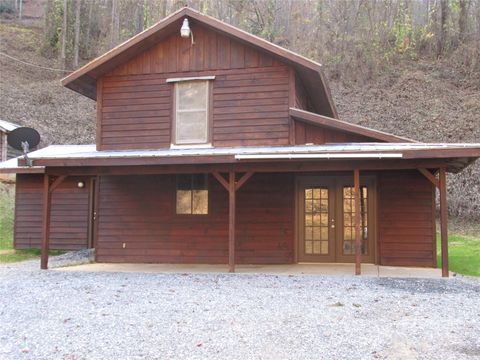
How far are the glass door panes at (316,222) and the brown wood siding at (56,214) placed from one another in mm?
6550

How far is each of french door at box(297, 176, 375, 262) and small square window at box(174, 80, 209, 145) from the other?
8.37ft

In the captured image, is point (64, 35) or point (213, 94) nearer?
point (213, 94)

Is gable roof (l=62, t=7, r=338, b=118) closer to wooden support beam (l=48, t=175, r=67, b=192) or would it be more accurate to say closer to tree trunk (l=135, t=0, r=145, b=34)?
wooden support beam (l=48, t=175, r=67, b=192)

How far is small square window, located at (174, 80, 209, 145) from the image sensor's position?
36.1 ft

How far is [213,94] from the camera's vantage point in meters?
10.9

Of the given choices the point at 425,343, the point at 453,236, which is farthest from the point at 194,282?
the point at 453,236

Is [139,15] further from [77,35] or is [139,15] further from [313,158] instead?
[313,158]

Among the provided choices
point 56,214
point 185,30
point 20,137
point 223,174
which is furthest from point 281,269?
point 20,137

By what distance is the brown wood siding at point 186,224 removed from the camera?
10.8 meters

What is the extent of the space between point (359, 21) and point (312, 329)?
28755 mm

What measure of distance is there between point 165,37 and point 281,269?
5847 millimetres

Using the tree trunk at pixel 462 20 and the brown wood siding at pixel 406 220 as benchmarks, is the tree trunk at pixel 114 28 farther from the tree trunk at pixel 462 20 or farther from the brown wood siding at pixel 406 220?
the brown wood siding at pixel 406 220

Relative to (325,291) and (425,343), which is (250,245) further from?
(425,343)

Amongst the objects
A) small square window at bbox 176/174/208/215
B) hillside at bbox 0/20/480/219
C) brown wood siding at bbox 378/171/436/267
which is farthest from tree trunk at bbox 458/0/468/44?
small square window at bbox 176/174/208/215
